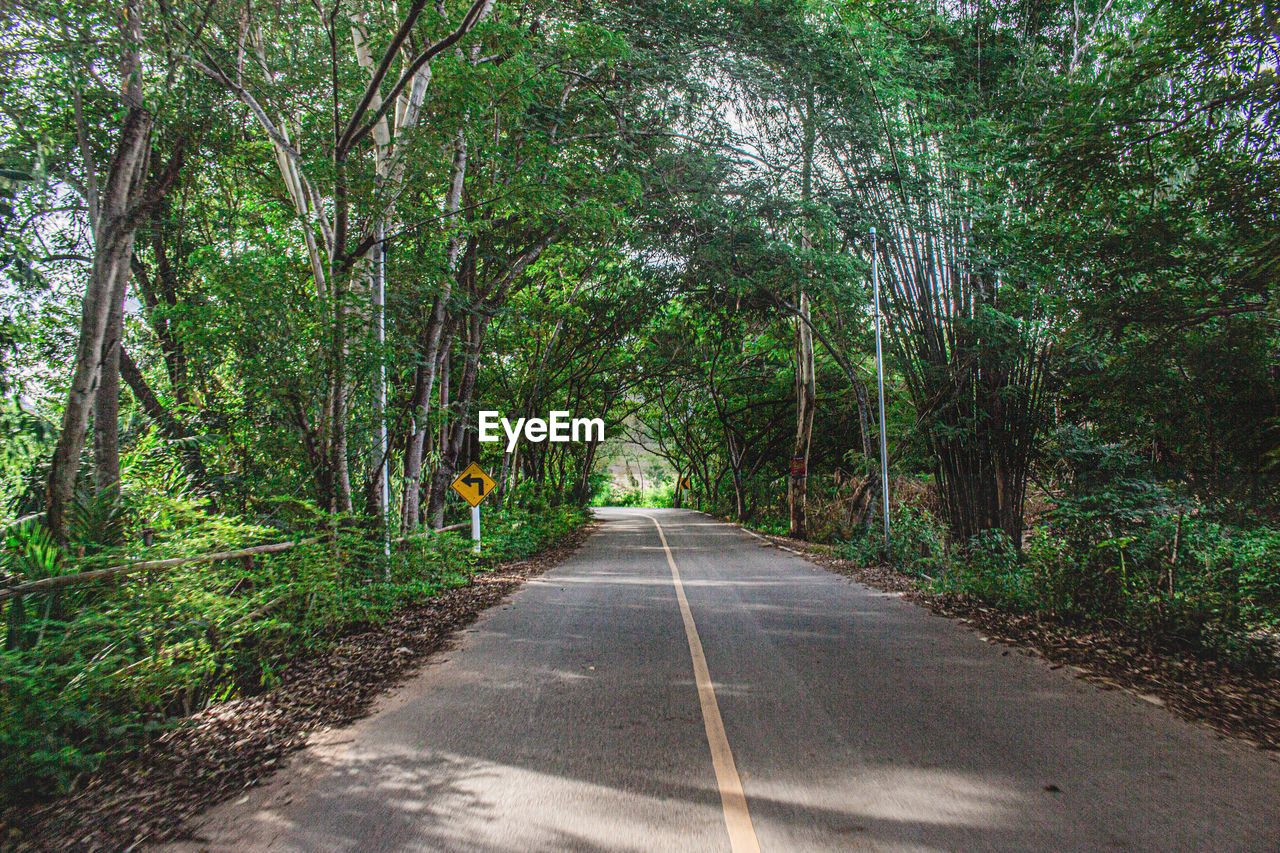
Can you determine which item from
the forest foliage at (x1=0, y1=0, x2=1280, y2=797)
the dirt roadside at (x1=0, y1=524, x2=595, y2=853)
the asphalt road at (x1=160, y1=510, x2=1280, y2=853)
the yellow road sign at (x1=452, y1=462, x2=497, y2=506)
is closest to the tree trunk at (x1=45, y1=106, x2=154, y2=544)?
the forest foliage at (x1=0, y1=0, x2=1280, y2=797)

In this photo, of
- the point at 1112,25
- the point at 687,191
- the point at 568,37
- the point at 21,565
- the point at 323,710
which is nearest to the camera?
the point at 21,565

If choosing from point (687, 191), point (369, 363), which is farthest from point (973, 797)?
point (687, 191)

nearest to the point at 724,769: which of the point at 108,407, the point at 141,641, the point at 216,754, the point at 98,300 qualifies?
the point at 216,754

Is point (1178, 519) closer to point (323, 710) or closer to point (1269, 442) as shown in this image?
point (1269, 442)

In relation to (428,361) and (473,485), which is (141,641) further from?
(473,485)

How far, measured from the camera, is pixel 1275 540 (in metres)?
6.67

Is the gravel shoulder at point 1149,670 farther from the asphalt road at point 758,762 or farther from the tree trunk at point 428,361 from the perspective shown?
the tree trunk at point 428,361

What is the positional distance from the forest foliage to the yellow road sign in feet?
3.75

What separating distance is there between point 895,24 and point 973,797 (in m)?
13.0

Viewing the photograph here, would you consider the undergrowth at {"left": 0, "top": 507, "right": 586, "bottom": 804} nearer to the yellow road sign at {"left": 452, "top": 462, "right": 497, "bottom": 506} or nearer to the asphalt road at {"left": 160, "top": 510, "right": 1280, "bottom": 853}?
the asphalt road at {"left": 160, "top": 510, "right": 1280, "bottom": 853}

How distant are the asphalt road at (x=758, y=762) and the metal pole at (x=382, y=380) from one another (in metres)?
3.29

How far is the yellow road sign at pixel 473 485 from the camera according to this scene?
13.9 m

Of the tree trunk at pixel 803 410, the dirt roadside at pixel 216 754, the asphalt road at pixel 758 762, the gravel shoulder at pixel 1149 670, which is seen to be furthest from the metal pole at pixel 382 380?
the tree trunk at pixel 803 410

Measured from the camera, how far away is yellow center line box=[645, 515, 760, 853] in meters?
3.43
